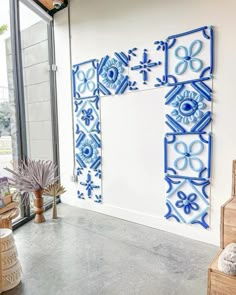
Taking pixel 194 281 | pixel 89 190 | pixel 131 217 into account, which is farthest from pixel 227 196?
pixel 89 190

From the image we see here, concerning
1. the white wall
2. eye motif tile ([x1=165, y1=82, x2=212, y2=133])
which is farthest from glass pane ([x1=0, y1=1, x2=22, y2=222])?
eye motif tile ([x1=165, y1=82, x2=212, y2=133])

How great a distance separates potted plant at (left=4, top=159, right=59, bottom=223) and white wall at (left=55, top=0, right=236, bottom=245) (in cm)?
64

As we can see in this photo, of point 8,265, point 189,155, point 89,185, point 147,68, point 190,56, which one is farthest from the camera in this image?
point 89,185

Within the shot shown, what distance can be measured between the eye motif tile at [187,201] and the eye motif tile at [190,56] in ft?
3.70

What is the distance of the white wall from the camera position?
234cm

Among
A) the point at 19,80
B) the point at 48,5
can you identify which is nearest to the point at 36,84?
the point at 19,80

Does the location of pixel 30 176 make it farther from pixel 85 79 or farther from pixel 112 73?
pixel 112 73

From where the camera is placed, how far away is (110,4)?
9.89 ft

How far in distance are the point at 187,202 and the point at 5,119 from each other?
2385 millimetres

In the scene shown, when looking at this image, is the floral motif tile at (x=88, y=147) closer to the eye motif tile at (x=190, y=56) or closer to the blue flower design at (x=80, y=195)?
the blue flower design at (x=80, y=195)

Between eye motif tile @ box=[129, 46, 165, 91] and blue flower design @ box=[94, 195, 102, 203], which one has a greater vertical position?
eye motif tile @ box=[129, 46, 165, 91]

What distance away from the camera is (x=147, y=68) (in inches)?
109

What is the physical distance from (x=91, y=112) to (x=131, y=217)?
1.56 meters

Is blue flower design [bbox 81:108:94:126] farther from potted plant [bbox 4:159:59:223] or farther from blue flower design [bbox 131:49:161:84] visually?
blue flower design [bbox 131:49:161:84]
